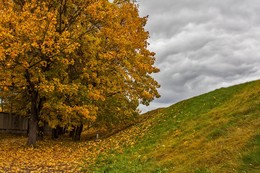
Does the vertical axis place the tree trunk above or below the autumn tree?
below

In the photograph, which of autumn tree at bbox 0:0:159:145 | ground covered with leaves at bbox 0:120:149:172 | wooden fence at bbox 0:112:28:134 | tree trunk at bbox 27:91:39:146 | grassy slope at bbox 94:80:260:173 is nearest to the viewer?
grassy slope at bbox 94:80:260:173

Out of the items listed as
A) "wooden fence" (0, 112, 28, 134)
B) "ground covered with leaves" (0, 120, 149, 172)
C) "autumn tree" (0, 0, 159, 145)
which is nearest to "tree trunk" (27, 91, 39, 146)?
"autumn tree" (0, 0, 159, 145)

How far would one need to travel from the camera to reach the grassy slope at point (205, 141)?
11.0 m

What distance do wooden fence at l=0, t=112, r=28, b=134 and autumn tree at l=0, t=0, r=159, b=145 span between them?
1134 centimetres

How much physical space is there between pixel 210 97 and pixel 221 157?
10.7 metres

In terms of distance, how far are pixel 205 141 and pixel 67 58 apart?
11.5 metres

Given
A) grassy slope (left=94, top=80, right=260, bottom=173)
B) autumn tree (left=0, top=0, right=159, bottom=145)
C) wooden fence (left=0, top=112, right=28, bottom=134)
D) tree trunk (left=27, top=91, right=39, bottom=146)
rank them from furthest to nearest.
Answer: wooden fence (left=0, top=112, right=28, bottom=134) → tree trunk (left=27, top=91, right=39, bottom=146) → autumn tree (left=0, top=0, right=159, bottom=145) → grassy slope (left=94, top=80, right=260, bottom=173)

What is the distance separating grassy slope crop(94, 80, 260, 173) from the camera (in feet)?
36.1

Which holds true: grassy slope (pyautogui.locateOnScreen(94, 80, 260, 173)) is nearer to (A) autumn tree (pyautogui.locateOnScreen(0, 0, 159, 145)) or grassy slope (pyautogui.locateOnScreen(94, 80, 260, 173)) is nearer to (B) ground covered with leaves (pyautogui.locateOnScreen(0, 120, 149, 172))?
(B) ground covered with leaves (pyautogui.locateOnScreen(0, 120, 149, 172))

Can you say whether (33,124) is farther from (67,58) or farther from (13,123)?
(13,123)

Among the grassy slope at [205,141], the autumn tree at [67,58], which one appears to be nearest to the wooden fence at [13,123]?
the autumn tree at [67,58]

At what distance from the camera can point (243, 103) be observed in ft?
54.9

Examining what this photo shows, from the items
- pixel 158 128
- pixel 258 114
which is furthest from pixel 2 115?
pixel 258 114

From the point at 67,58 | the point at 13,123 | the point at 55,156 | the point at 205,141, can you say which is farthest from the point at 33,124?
the point at 13,123
